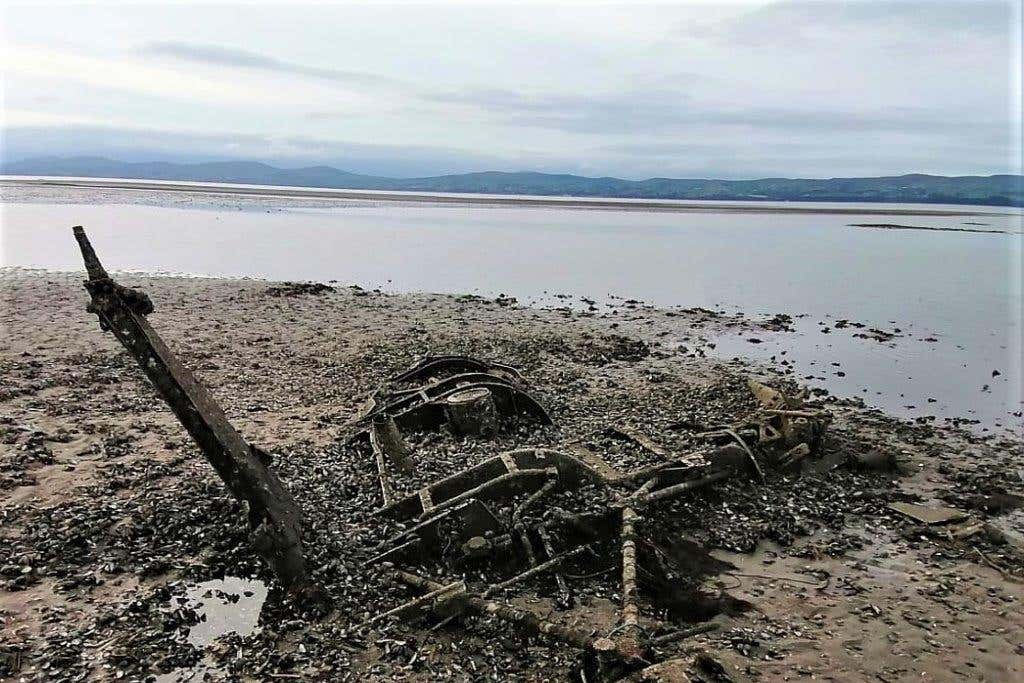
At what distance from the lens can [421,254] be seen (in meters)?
52.6

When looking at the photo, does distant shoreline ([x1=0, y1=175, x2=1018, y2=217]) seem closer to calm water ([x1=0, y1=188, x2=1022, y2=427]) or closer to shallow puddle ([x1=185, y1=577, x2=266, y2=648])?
calm water ([x1=0, y1=188, x2=1022, y2=427])

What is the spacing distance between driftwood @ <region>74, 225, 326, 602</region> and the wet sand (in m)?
0.51

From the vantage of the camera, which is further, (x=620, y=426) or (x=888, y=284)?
(x=888, y=284)

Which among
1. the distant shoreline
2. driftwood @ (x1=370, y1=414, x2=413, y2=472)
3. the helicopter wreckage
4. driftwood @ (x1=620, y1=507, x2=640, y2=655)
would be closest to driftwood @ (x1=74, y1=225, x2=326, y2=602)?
the helicopter wreckage

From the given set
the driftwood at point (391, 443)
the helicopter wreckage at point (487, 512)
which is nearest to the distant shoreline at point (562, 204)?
the driftwood at point (391, 443)

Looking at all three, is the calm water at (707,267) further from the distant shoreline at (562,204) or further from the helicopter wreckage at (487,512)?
the distant shoreline at (562,204)

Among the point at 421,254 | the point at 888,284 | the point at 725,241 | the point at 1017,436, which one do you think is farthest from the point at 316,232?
the point at 1017,436

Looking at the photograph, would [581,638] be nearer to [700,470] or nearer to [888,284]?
[700,470]

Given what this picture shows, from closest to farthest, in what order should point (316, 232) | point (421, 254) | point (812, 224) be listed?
point (421, 254)
point (316, 232)
point (812, 224)

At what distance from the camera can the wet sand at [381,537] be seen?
8.93 metres

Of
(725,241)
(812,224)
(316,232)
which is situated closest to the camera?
(316,232)

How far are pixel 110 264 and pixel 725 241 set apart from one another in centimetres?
5602

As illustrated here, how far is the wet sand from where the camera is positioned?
29.3 feet

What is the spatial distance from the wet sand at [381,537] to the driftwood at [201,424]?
0.51 metres
